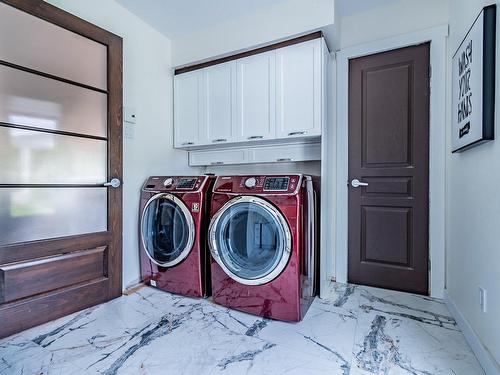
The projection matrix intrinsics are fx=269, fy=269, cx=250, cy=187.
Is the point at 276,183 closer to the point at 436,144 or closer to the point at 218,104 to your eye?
the point at 218,104

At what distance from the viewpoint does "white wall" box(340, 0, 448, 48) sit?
2.04 meters

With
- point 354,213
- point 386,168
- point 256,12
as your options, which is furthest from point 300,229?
point 256,12

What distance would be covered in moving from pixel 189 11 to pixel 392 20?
1.66 m

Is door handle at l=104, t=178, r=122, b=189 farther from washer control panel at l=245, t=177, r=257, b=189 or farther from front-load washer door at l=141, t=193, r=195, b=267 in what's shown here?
washer control panel at l=245, t=177, r=257, b=189

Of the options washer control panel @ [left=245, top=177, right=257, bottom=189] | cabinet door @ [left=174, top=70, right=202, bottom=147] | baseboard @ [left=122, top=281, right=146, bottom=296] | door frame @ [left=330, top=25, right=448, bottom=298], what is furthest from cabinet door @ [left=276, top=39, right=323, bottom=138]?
baseboard @ [left=122, top=281, right=146, bottom=296]

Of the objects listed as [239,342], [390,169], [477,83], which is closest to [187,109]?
[390,169]

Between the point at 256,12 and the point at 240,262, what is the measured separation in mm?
1984

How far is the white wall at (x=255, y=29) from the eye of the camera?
196 centimetres

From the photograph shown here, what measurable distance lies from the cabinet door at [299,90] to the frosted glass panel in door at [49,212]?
1.49 metres

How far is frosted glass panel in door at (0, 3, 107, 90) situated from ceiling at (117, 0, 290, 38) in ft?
1.77

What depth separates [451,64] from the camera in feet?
6.36

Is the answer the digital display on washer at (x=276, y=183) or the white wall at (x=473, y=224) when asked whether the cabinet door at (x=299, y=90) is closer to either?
the digital display on washer at (x=276, y=183)

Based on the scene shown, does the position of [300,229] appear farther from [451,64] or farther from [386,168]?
[451,64]

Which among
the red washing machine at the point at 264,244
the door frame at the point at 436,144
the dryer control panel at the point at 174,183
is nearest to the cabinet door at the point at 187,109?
the dryer control panel at the point at 174,183
